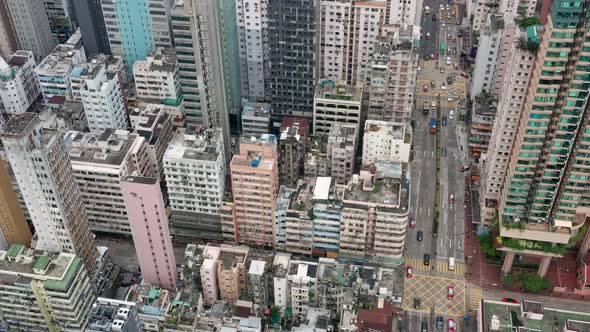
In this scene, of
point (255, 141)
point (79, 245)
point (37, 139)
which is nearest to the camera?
point (37, 139)

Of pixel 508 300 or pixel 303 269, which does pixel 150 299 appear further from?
pixel 508 300

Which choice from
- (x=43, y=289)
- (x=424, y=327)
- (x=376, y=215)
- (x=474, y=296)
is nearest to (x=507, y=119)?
(x=376, y=215)

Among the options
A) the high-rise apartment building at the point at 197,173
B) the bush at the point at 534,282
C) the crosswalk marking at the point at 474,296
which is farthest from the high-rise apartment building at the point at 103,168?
the bush at the point at 534,282

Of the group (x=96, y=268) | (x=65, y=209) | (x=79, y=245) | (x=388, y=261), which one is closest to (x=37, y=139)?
(x=65, y=209)

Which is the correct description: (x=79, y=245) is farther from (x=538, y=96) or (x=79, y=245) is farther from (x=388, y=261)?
(x=538, y=96)

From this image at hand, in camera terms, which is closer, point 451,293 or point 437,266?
point 451,293
